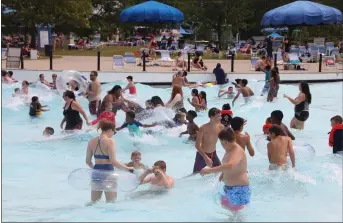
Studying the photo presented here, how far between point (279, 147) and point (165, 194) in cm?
150

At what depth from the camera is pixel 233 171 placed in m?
5.91

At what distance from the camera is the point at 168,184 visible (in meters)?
7.00

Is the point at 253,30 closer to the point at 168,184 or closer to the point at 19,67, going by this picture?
the point at 19,67

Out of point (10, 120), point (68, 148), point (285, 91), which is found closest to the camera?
point (68, 148)

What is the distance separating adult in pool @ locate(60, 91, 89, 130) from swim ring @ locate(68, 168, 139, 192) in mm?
3791

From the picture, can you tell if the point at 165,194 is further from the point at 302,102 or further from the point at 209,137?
the point at 302,102

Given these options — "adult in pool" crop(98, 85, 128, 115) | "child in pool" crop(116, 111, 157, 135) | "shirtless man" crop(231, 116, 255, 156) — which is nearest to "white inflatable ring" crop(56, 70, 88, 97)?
"adult in pool" crop(98, 85, 128, 115)

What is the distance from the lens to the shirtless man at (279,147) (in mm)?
7098

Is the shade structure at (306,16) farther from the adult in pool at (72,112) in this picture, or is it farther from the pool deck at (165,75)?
the adult in pool at (72,112)

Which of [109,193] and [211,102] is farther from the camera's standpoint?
[211,102]

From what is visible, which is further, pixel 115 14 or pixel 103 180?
pixel 115 14

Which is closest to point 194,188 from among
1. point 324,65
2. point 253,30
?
point 324,65

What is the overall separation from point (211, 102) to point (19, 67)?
316 inches

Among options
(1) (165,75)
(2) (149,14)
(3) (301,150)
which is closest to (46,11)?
(2) (149,14)
